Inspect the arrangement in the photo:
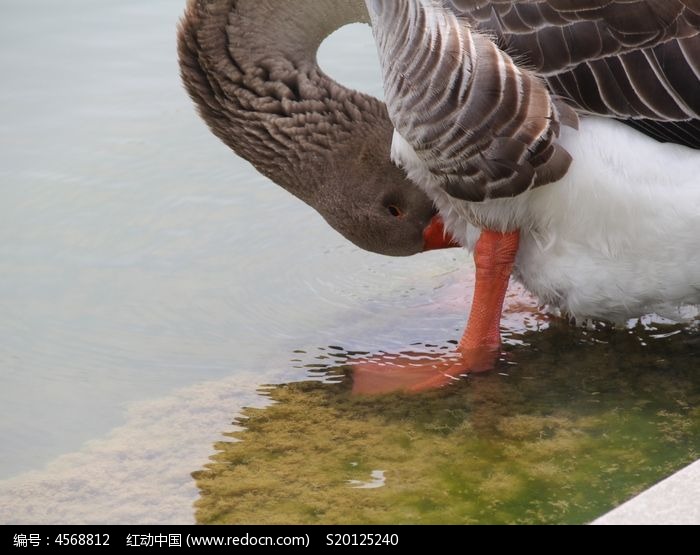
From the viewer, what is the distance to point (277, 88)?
4.43 metres

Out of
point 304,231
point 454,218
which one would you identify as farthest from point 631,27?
point 304,231

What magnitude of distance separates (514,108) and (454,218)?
0.73m

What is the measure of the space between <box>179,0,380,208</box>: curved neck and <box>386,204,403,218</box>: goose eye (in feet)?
0.87

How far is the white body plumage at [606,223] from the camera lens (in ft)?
12.1

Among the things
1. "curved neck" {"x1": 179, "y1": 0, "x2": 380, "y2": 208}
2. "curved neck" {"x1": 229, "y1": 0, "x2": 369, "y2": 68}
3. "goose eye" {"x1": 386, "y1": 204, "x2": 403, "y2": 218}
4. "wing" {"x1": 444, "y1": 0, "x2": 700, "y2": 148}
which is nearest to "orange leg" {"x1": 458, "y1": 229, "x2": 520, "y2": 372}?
"goose eye" {"x1": 386, "y1": 204, "x2": 403, "y2": 218}

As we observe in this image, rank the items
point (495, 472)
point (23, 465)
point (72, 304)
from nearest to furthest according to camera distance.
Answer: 1. point (495, 472)
2. point (23, 465)
3. point (72, 304)

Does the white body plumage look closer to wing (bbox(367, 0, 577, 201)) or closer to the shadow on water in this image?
wing (bbox(367, 0, 577, 201))

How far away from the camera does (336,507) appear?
341 cm

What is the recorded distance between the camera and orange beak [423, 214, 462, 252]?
14.4 feet

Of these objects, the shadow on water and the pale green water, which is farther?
the pale green water

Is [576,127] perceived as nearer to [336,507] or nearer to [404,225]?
[404,225]

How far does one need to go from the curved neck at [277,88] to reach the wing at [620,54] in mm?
887

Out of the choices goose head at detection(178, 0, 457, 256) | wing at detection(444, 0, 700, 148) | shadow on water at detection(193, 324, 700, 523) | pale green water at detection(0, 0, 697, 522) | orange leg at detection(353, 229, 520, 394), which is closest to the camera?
shadow on water at detection(193, 324, 700, 523)
